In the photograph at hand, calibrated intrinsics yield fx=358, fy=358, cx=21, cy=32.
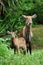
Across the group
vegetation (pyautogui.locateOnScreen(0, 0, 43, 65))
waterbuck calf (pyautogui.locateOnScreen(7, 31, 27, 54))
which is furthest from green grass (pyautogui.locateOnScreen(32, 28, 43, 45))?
waterbuck calf (pyautogui.locateOnScreen(7, 31, 27, 54))

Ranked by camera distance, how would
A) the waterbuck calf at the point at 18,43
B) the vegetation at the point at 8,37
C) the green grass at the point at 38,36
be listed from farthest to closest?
the green grass at the point at 38,36, the waterbuck calf at the point at 18,43, the vegetation at the point at 8,37

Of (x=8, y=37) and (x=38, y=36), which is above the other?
(x=8, y=37)

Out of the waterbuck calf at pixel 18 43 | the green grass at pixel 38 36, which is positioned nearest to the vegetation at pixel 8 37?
the green grass at pixel 38 36

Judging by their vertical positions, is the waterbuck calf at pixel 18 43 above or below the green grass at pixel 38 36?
above

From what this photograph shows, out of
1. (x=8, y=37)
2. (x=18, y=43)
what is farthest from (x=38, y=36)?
(x=18, y=43)

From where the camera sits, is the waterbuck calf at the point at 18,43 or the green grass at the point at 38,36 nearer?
the waterbuck calf at the point at 18,43

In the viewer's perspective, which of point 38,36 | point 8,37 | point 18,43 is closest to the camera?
point 18,43

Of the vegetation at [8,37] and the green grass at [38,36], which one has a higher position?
the vegetation at [8,37]

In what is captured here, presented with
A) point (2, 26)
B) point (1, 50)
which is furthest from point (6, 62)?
point (2, 26)

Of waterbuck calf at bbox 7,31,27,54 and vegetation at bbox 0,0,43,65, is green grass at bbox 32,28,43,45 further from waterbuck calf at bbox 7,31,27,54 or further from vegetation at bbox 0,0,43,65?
waterbuck calf at bbox 7,31,27,54

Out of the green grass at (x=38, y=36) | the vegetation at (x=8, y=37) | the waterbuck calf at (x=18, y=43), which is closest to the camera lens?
the vegetation at (x=8, y=37)

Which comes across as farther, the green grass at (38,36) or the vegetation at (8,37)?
the green grass at (38,36)

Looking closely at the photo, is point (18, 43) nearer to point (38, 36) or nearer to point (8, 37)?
point (8, 37)

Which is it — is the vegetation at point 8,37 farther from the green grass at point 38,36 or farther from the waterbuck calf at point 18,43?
the waterbuck calf at point 18,43
